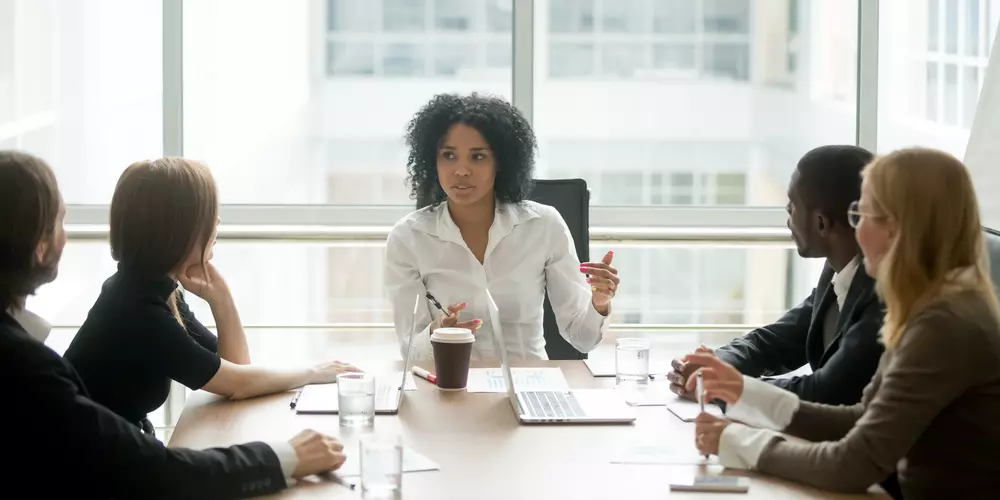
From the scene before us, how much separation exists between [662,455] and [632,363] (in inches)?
21.9

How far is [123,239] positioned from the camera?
85.0 inches

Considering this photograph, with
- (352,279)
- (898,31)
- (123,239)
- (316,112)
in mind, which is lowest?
(352,279)

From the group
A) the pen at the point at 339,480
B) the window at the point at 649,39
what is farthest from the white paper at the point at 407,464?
the window at the point at 649,39

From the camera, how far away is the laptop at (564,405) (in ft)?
6.89

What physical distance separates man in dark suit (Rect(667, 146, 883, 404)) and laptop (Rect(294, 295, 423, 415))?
0.54 m

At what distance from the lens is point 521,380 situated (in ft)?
8.07

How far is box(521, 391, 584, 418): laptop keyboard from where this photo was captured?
2.13 metres

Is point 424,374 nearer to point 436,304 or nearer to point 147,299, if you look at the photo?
point 436,304

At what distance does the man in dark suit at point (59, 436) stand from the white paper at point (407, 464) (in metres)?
0.02

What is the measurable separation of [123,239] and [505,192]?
4.03ft

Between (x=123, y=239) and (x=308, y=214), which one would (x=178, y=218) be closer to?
(x=123, y=239)

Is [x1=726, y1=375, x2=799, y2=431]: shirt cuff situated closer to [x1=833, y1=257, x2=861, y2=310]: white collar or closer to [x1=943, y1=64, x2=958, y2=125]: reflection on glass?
[x1=833, y1=257, x2=861, y2=310]: white collar

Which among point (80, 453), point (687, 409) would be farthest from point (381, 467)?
point (687, 409)

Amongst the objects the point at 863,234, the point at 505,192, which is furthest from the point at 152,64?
the point at 863,234
